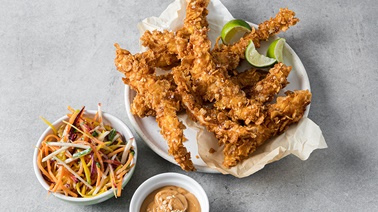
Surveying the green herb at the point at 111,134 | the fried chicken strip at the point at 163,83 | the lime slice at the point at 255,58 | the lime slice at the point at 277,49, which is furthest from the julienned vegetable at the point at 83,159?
the lime slice at the point at 277,49

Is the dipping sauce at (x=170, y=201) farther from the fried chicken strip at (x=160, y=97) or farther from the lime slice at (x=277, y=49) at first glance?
the lime slice at (x=277, y=49)

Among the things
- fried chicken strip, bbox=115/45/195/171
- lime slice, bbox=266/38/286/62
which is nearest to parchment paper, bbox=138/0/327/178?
fried chicken strip, bbox=115/45/195/171

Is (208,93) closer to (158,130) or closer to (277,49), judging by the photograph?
(158,130)

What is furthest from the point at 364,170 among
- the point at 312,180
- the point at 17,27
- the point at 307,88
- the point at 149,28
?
the point at 17,27

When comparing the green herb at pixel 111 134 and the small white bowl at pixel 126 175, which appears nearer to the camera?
the small white bowl at pixel 126 175

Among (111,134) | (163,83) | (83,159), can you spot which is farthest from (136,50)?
(83,159)

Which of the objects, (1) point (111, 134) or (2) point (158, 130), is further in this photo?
(2) point (158, 130)
